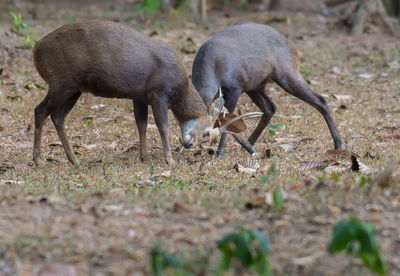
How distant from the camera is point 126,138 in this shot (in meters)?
7.17

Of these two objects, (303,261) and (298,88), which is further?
(298,88)

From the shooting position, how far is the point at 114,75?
222 inches

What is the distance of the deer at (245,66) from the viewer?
649cm

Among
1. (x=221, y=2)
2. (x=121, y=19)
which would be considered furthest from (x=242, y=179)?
(x=221, y=2)

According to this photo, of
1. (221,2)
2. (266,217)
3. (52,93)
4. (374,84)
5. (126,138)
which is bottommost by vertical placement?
(221,2)

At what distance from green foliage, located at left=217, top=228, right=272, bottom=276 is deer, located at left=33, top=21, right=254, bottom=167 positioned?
3.16m

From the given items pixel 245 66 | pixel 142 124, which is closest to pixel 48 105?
pixel 142 124

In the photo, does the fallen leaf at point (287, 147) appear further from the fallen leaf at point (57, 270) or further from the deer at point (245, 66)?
the fallen leaf at point (57, 270)

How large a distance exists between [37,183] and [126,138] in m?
2.16

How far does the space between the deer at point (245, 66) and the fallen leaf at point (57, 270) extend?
3749 mm

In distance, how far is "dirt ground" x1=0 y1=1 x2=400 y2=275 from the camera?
2.98 m

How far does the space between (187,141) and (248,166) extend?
0.75m

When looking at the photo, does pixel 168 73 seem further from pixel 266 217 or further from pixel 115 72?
pixel 266 217

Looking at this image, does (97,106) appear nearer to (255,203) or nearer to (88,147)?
(88,147)
